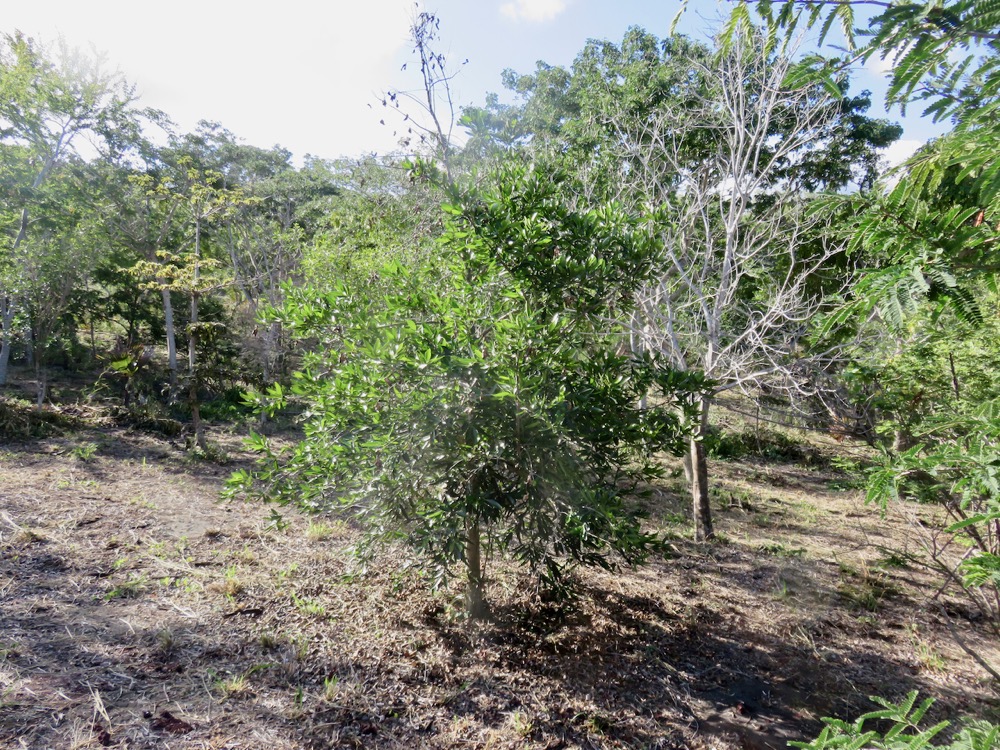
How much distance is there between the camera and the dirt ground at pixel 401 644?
3.35 meters

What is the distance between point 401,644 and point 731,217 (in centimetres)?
566

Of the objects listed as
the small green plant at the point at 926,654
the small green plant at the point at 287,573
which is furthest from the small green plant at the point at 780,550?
the small green plant at the point at 287,573

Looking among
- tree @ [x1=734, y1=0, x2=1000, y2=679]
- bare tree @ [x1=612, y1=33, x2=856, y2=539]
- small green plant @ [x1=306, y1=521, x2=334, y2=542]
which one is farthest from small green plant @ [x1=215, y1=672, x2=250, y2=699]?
bare tree @ [x1=612, y1=33, x2=856, y2=539]

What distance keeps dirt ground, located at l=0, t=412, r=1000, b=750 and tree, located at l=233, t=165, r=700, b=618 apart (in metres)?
0.71

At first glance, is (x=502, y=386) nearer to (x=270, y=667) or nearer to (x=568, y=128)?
(x=270, y=667)

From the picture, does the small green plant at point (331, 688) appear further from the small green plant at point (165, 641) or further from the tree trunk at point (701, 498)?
the tree trunk at point (701, 498)

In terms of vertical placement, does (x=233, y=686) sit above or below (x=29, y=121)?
below

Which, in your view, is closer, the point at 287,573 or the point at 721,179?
the point at 287,573

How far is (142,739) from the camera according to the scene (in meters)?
2.96

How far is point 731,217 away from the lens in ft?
21.9

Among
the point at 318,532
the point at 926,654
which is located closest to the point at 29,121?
the point at 318,532

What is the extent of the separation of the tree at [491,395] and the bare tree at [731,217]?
2576 mm

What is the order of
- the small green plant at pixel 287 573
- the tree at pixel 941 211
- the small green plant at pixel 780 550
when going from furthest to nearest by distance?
the small green plant at pixel 780 550 < the small green plant at pixel 287 573 < the tree at pixel 941 211

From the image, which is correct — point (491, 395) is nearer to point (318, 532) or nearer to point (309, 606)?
point (309, 606)
